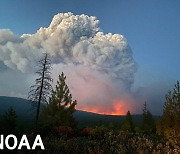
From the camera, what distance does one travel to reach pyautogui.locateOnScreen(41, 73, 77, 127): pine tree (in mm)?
40844

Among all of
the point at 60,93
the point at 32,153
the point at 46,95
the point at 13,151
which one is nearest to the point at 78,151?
the point at 32,153

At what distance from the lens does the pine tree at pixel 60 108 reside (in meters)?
40.8

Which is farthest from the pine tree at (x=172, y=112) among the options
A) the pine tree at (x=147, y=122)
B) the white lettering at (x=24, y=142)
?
the pine tree at (x=147, y=122)

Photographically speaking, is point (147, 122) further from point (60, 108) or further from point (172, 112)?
point (172, 112)

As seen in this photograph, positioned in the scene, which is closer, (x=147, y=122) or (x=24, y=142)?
(x=24, y=142)

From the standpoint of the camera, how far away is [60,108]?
42.7 metres

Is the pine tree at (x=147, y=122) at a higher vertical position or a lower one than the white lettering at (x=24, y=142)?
higher

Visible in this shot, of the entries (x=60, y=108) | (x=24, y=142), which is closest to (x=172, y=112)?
(x=24, y=142)

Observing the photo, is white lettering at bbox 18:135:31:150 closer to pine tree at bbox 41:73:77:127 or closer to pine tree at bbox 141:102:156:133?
pine tree at bbox 41:73:77:127

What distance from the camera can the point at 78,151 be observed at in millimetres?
15906

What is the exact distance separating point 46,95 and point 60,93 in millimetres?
8725

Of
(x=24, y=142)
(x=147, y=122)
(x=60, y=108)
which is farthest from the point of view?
(x=147, y=122)

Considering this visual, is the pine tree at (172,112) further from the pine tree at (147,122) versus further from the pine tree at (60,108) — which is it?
the pine tree at (147,122)

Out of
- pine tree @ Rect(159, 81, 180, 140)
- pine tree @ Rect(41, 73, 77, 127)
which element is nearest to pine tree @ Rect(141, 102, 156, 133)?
pine tree @ Rect(41, 73, 77, 127)
